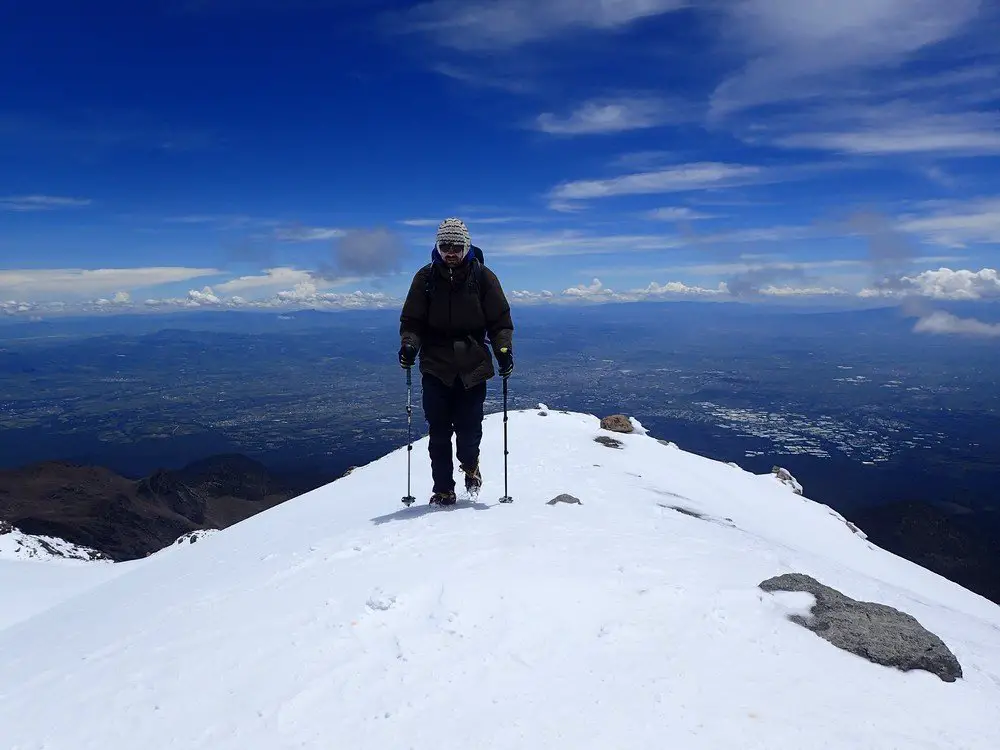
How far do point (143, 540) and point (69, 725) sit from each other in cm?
13023

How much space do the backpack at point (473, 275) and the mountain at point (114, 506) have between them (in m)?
105

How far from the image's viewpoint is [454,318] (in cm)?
1041

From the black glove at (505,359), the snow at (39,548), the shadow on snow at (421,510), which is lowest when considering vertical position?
the snow at (39,548)

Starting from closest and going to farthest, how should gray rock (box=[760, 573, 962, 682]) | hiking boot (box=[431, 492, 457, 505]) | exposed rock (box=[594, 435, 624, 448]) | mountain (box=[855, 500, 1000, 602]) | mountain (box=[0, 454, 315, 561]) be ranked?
gray rock (box=[760, 573, 962, 682]) → hiking boot (box=[431, 492, 457, 505]) → exposed rock (box=[594, 435, 624, 448]) → mountain (box=[0, 454, 315, 561]) → mountain (box=[855, 500, 1000, 602])

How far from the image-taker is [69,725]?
17.5 feet

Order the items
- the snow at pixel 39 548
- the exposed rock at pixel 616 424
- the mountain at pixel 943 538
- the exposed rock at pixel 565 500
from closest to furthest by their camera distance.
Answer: the exposed rock at pixel 565 500
the exposed rock at pixel 616 424
the snow at pixel 39 548
the mountain at pixel 943 538

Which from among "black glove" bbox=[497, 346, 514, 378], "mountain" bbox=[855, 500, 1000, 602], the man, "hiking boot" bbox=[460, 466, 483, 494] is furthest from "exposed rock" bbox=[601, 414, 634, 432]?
"mountain" bbox=[855, 500, 1000, 602]

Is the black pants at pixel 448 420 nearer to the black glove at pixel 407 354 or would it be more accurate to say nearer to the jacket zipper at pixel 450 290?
the black glove at pixel 407 354

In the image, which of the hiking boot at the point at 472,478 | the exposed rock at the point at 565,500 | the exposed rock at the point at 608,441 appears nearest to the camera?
the hiking boot at the point at 472,478

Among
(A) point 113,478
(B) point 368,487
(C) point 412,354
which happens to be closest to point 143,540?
(A) point 113,478

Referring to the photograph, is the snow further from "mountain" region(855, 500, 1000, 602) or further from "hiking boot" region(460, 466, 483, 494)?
"mountain" region(855, 500, 1000, 602)

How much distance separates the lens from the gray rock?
5742 millimetres

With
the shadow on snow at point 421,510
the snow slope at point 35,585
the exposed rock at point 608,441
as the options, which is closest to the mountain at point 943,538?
Result: the exposed rock at point 608,441

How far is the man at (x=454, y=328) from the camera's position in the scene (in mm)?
10211
